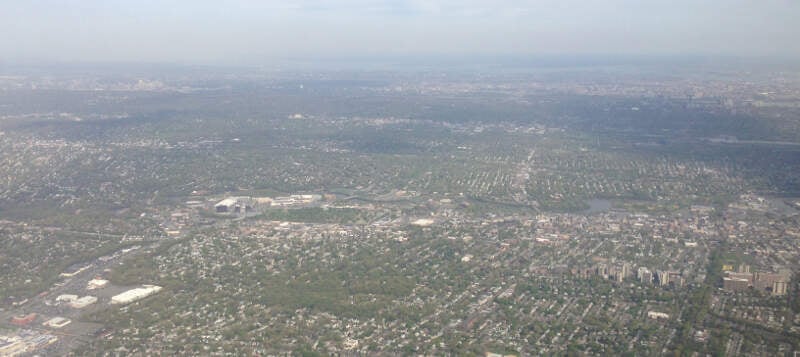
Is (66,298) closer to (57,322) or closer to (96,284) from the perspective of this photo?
(96,284)

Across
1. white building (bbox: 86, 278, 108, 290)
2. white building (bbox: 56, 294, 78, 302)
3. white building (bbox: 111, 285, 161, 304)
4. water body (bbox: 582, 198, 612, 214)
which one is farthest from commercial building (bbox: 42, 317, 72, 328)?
water body (bbox: 582, 198, 612, 214)

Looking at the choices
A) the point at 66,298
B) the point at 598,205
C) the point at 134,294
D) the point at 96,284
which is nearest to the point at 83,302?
the point at 66,298

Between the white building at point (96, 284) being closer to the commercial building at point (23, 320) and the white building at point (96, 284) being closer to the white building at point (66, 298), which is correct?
the white building at point (66, 298)

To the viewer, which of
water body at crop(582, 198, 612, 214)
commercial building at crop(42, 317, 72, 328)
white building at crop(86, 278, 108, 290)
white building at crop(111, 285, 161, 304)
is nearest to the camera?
commercial building at crop(42, 317, 72, 328)

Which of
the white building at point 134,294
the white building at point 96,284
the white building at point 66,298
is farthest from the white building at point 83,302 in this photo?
the white building at point 96,284

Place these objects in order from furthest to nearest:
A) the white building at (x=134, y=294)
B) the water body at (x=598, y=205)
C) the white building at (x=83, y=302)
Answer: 1. the water body at (x=598, y=205)
2. the white building at (x=134, y=294)
3. the white building at (x=83, y=302)

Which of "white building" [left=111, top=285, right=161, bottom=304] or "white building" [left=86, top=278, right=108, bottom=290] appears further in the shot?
"white building" [left=86, top=278, right=108, bottom=290]

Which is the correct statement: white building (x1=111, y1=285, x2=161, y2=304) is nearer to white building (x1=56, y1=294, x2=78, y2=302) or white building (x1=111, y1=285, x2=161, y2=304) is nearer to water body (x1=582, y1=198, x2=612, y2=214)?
white building (x1=56, y1=294, x2=78, y2=302)

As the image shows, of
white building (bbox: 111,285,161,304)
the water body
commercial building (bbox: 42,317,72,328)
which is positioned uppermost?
white building (bbox: 111,285,161,304)
